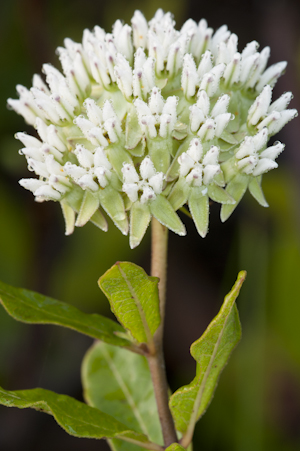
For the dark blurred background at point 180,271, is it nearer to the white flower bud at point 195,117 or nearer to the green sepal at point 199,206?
the green sepal at point 199,206

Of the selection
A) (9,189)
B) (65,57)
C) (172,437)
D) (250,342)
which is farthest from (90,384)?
(9,189)

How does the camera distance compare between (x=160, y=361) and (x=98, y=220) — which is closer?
(x=98, y=220)

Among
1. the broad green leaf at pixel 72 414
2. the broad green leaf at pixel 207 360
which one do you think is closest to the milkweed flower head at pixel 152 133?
the broad green leaf at pixel 207 360

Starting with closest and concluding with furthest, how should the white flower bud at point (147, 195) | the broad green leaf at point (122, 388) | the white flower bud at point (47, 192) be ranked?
the white flower bud at point (147, 195), the white flower bud at point (47, 192), the broad green leaf at point (122, 388)

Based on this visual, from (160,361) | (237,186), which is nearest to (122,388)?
(160,361)

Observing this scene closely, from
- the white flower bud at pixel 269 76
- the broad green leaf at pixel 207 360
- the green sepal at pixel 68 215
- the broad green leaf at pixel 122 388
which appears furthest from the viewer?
the broad green leaf at pixel 122 388

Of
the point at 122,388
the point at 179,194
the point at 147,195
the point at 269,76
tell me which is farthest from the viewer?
the point at 122,388

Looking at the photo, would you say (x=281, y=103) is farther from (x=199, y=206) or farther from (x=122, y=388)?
(x=122, y=388)

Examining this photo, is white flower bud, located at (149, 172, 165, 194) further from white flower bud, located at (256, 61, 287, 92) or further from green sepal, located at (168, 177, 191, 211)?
white flower bud, located at (256, 61, 287, 92)
